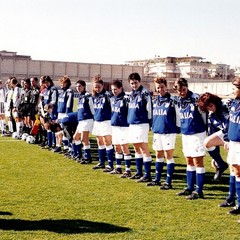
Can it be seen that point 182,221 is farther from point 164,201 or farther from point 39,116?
point 39,116

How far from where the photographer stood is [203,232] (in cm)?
581

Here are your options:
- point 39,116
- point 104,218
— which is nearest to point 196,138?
point 104,218

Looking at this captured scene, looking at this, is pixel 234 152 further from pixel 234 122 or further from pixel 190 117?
pixel 190 117

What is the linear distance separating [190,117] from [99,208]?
2.24 metres

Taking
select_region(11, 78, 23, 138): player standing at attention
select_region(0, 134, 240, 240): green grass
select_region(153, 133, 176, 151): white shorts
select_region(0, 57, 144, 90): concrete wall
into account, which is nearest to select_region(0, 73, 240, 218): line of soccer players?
select_region(153, 133, 176, 151): white shorts

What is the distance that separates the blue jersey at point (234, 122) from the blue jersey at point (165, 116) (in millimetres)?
1771

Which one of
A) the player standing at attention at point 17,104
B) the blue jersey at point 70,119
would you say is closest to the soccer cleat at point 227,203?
the blue jersey at point 70,119

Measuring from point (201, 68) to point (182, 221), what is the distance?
345 ft

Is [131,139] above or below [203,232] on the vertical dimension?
above

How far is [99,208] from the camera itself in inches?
274

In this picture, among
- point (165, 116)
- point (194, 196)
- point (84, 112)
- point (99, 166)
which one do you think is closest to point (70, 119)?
point (84, 112)

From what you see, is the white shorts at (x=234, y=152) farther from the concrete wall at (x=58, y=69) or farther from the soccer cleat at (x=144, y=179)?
the concrete wall at (x=58, y=69)

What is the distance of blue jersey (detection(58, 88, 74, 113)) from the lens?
12045 mm

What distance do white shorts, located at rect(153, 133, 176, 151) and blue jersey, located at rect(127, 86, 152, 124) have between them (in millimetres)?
636
